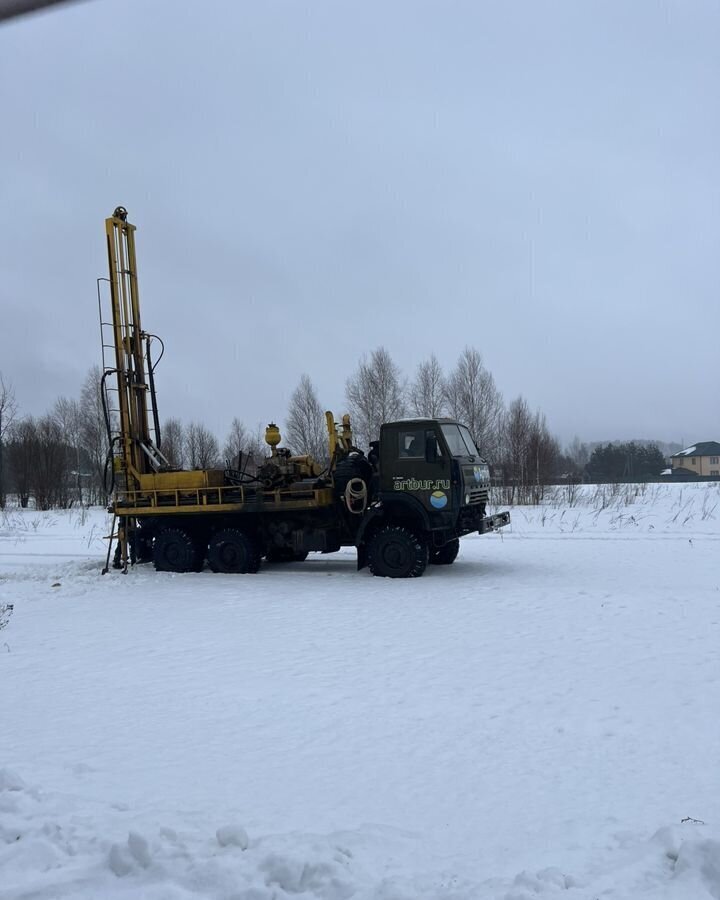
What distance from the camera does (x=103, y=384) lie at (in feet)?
47.2

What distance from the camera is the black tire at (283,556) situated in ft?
49.9

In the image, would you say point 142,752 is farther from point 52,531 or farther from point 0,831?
point 52,531

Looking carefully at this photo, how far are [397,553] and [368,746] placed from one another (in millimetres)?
7430

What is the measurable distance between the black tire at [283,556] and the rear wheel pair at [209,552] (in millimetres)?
954

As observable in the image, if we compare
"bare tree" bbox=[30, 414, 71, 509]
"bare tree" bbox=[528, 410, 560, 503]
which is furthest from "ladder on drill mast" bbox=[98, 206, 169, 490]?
"bare tree" bbox=[30, 414, 71, 509]

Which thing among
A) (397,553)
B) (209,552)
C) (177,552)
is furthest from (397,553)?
(177,552)

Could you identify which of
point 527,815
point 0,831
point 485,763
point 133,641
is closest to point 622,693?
point 485,763

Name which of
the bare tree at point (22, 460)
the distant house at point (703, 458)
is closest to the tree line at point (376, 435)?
the bare tree at point (22, 460)

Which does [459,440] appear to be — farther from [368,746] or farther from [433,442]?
[368,746]

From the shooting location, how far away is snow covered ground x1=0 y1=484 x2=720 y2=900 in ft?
11.6

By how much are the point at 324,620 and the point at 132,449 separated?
7076mm

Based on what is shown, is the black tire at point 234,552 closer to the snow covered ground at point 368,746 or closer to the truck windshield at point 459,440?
the snow covered ground at point 368,746

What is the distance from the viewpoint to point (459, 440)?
43.0 ft

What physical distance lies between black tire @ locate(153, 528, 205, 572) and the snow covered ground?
10.7 feet
